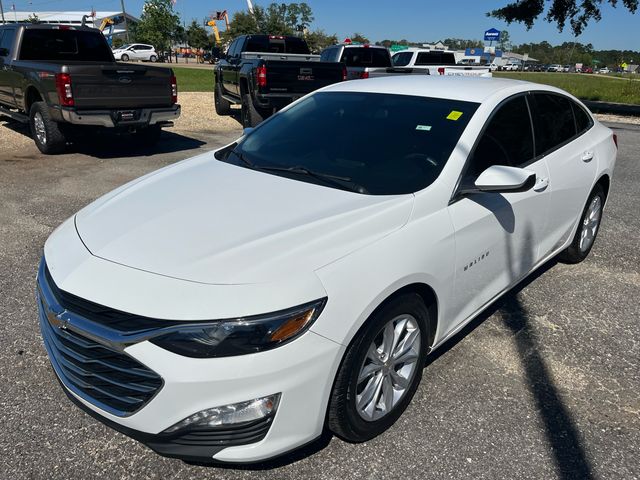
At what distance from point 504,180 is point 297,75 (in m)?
8.53

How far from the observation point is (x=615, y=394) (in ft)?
10.0

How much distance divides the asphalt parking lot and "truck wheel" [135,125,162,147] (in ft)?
17.7

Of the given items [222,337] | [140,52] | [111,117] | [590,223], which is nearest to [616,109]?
[590,223]

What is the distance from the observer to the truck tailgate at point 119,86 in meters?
8.05

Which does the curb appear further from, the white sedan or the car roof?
the white sedan

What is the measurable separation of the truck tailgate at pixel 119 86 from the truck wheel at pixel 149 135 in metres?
0.88

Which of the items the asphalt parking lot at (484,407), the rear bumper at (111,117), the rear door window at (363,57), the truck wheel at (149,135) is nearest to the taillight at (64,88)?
the rear bumper at (111,117)

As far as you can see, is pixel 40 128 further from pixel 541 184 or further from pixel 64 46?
pixel 541 184

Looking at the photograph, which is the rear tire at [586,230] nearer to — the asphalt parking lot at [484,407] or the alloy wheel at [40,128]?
the asphalt parking lot at [484,407]

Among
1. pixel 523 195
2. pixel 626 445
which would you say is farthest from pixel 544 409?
pixel 523 195

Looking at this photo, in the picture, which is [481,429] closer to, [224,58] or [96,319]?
[96,319]

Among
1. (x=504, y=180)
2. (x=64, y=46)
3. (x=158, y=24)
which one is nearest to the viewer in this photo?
(x=504, y=180)

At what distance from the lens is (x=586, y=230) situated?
4.81 metres

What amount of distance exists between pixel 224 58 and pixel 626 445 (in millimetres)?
13760
